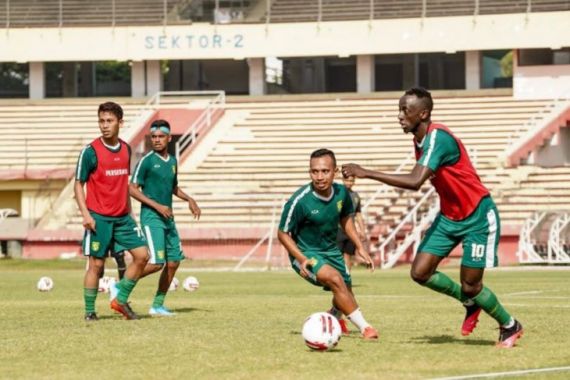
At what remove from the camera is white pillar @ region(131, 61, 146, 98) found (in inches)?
2287

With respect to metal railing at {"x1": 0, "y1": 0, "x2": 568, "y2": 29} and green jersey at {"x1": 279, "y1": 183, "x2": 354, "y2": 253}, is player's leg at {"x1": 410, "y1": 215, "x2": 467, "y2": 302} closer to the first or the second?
green jersey at {"x1": 279, "y1": 183, "x2": 354, "y2": 253}

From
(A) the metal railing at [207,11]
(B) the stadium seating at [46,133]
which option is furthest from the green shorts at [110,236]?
(A) the metal railing at [207,11]

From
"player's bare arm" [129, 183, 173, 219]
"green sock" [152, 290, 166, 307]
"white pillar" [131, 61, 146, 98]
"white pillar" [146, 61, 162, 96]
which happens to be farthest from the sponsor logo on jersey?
"white pillar" [131, 61, 146, 98]

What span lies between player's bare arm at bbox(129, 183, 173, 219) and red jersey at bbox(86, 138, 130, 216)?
0.73m

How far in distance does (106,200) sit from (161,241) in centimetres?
120

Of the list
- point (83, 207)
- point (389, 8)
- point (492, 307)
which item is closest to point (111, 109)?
point (83, 207)

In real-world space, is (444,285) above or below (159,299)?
above

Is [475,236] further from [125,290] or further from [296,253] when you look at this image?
[125,290]

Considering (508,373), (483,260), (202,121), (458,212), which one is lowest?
(508,373)

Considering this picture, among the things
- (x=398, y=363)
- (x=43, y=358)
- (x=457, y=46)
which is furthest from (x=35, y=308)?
(x=457, y=46)

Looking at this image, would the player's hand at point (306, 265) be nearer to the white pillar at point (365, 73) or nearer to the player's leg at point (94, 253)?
the player's leg at point (94, 253)

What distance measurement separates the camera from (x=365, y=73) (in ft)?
185

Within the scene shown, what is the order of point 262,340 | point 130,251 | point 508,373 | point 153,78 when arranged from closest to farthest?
point 508,373 < point 262,340 < point 130,251 < point 153,78

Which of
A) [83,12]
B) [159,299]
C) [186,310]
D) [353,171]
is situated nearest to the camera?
[353,171]
